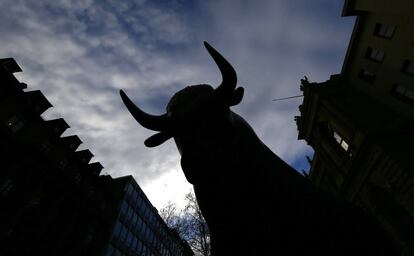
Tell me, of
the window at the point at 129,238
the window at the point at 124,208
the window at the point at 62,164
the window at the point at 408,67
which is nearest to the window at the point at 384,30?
the window at the point at 408,67

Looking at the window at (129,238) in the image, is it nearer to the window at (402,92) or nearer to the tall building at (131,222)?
the tall building at (131,222)

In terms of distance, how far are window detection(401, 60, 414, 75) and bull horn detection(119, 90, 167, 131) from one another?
19.6 metres

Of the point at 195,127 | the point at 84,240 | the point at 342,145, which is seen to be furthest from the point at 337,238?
the point at 84,240

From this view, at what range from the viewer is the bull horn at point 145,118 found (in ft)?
8.89

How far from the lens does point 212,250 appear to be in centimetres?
228

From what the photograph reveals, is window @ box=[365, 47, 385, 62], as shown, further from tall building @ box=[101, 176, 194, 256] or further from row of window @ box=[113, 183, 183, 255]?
row of window @ box=[113, 183, 183, 255]

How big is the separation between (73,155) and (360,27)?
3422 cm

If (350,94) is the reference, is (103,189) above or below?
above

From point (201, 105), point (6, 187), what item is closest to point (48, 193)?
point (6, 187)

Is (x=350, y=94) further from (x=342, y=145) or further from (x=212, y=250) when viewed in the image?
(x=212, y=250)

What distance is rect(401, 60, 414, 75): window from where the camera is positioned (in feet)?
50.8

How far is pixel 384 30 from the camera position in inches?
711

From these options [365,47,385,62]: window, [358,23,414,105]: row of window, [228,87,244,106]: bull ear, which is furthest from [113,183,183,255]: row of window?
[365,47,385,62]: window

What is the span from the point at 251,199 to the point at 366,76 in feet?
76.9
